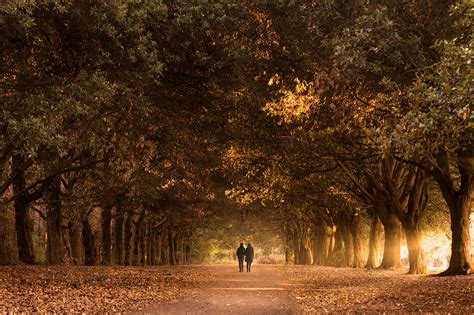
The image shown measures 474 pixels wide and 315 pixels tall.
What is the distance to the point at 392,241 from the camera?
33.2 metres

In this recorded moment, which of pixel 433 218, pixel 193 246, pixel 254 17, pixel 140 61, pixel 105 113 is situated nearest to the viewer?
pixel 140 61

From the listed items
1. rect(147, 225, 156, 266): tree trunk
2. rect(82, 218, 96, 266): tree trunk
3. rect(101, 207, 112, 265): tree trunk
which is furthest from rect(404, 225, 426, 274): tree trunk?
rect(147, 225, 156, 266): tree trunk

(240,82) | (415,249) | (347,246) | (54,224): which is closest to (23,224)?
(54,224)

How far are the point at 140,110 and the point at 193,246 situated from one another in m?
87.3

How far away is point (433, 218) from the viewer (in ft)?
143

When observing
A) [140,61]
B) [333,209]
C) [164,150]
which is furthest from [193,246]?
[140,61]

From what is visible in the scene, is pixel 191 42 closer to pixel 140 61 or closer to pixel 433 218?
pixel 140 61

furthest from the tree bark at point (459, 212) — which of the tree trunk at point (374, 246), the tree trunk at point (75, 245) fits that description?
the tree trunk at point (75, 245)

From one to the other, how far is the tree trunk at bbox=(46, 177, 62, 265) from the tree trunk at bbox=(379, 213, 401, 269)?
720 inches

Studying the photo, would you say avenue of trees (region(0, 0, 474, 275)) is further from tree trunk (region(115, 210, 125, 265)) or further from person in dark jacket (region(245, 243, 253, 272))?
tree trunk (region(115, 210, 125, 265))

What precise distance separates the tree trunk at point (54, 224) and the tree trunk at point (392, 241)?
60.0ft

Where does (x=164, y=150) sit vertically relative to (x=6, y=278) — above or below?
above

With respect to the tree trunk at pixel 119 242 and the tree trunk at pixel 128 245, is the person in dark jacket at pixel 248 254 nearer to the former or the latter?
the tree trunk at pixel 119 242

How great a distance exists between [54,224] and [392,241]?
62.7ft
